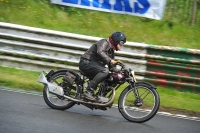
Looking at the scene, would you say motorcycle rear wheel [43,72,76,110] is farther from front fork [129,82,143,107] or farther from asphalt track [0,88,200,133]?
front fork [129,82,143,107]

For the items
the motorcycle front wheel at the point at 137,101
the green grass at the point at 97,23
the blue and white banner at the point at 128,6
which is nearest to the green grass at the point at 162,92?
the motorcycle front wheel at the point at 137,101

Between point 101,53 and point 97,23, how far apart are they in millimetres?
6412

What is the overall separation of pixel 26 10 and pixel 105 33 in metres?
2.66

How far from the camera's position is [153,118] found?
946 centimetres

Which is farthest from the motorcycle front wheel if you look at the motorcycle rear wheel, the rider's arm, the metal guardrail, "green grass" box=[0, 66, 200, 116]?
the metal guardrail

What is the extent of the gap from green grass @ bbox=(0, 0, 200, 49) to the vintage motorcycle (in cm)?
529

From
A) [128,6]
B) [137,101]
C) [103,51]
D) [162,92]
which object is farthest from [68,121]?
[128,6]

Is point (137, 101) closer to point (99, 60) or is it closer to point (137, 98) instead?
point (137, 98)

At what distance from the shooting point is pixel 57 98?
9.64 meters

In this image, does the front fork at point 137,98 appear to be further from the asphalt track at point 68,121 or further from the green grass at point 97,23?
the green grass at point 97,23

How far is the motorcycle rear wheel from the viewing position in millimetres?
9516

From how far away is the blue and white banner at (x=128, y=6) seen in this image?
14.6 metres

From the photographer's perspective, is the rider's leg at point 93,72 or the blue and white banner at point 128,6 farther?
the blue and white banner at point 128,6

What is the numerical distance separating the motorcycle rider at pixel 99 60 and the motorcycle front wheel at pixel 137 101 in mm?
540
